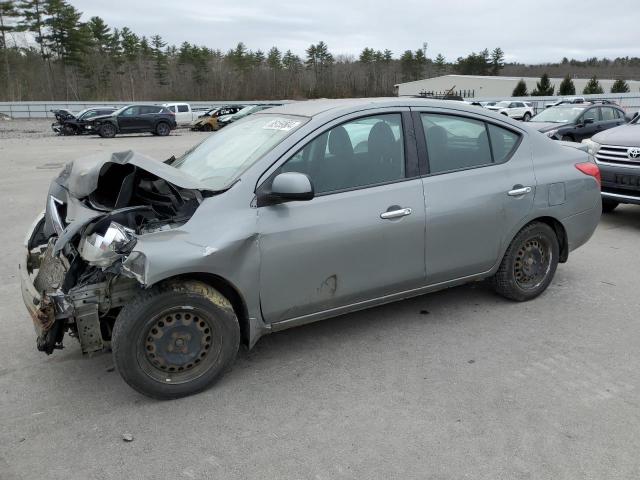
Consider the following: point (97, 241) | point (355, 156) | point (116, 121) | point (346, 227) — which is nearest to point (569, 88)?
point (116, 121)

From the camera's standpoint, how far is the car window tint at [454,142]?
13.1 ft

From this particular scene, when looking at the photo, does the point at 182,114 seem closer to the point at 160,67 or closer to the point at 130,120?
the point at 130,120

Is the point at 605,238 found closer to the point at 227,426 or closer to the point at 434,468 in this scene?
the point at 434,468

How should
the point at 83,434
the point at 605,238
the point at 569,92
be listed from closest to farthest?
the point at 83,434
the point at 605,238
the point at 569,92

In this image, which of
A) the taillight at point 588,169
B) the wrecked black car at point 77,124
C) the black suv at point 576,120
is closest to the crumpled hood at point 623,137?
the taillight at point 588,169

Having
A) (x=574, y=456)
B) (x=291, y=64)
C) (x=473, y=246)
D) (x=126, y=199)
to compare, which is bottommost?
(x=574, y=456)

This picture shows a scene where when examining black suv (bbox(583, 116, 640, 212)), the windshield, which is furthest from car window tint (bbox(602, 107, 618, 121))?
black suv (bbox(583, 116, 640, 212))

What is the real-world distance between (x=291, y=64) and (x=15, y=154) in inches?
2820

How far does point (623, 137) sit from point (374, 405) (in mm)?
6276

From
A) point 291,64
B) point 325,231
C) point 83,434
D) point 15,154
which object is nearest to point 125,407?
point 83,434

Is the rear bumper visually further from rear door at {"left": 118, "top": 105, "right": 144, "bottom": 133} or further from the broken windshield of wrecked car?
rear door at {"left": 118, "top": 105, "right": 144, "bottom": 133}

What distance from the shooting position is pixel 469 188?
13.3ft

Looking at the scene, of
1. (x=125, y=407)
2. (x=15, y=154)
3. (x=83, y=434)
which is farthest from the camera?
(x=15, y=154)

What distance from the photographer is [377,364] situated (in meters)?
3.61
